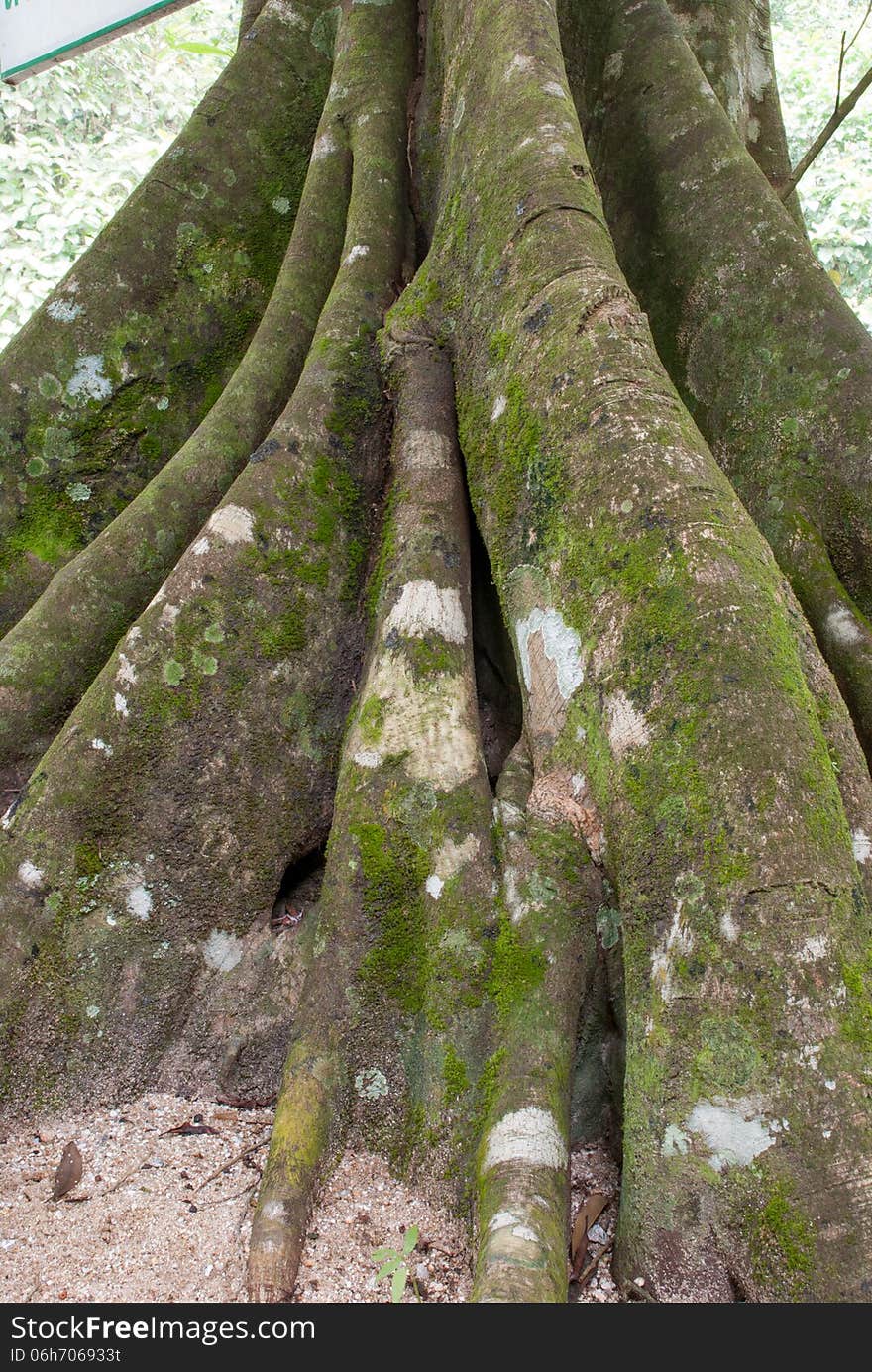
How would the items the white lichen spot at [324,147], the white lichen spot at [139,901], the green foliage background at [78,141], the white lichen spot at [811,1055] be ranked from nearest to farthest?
the white lichen spot at [811,1055], the white lichen spot at [139,901], the white lichen spot at [324,147], the green foliage background at [78,141]

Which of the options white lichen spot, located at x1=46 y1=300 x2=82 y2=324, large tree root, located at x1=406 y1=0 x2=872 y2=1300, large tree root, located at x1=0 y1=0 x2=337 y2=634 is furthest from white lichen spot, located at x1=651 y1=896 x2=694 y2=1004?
white lichen spot, located at x1=46 y1=300 x2=82 y2=324

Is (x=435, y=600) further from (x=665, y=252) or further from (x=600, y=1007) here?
(x=665, y=252)

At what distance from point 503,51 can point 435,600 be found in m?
2.28

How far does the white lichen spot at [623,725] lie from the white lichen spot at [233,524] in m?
1.46

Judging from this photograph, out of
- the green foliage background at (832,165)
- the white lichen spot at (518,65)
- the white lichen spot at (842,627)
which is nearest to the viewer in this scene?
the white lichen spot at (842,627)

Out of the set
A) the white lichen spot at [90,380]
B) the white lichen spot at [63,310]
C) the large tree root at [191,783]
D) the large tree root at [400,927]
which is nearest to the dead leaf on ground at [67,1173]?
the large tree root at [191,783]

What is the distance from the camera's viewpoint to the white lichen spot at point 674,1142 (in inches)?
92.1

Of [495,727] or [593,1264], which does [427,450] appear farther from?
[593,1264]

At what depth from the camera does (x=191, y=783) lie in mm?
3420

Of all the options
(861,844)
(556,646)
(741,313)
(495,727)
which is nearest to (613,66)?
(741,313)

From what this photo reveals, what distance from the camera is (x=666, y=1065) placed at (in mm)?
2393

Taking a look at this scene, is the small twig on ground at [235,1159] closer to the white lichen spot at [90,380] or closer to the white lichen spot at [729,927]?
Result: the white lichen spot at [729,927]

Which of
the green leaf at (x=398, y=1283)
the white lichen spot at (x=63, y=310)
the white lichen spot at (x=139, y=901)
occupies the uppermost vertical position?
the white lichen spot at (x=63, y=310)

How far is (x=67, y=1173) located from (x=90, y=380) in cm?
328
